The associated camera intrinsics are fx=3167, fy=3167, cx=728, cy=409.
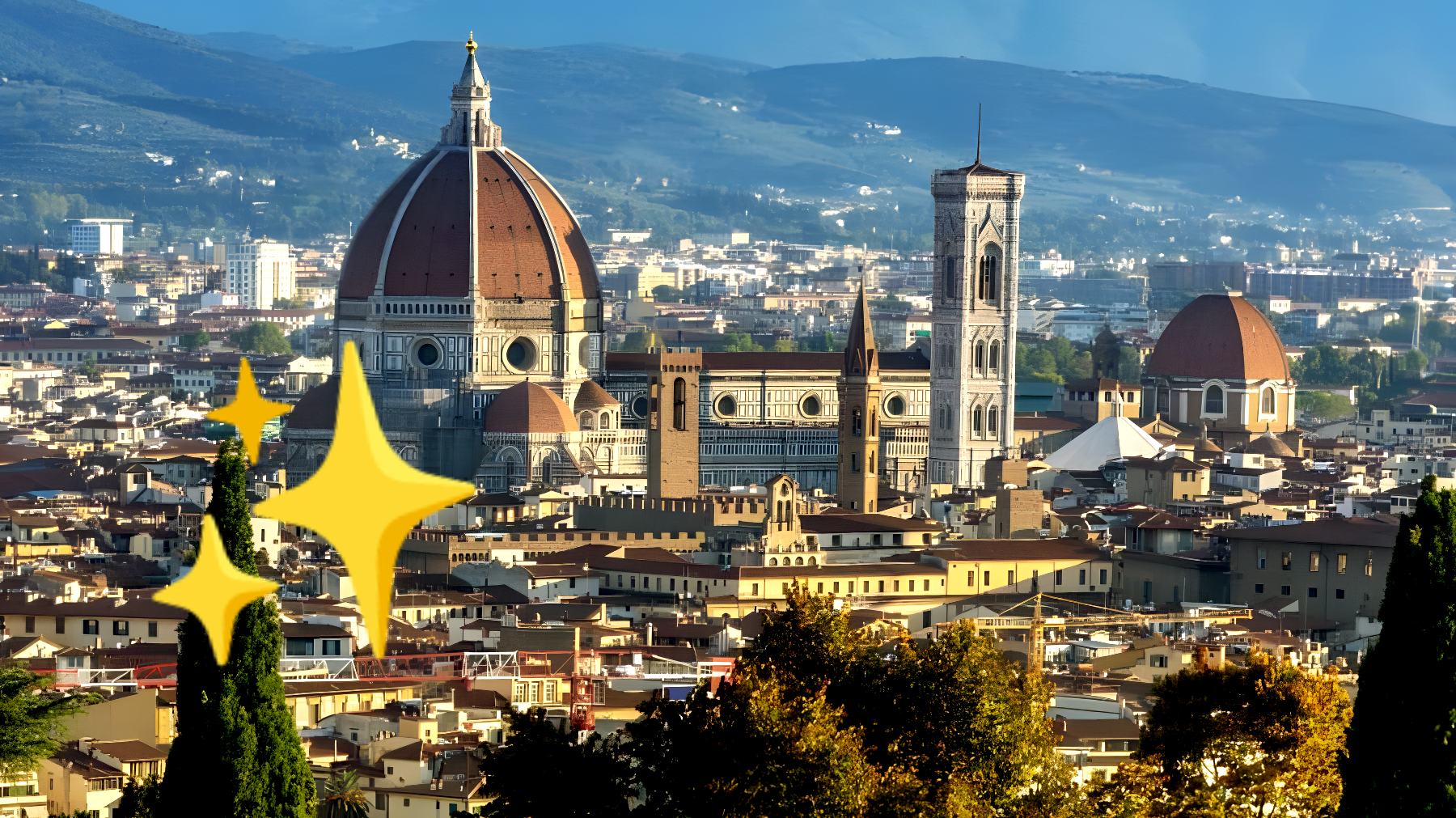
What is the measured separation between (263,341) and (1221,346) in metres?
66.5

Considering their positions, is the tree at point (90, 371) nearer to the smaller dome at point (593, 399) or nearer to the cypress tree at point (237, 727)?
the smaller dome at point (593, 399)

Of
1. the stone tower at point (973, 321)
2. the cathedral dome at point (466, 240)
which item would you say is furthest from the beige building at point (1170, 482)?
the cathedral dome at point (466, 240)

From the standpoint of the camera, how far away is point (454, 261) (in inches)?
3408

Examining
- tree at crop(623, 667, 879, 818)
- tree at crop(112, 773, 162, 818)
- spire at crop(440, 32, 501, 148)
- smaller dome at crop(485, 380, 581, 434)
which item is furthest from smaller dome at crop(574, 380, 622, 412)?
tree at crop(623, 667, 879, 818)

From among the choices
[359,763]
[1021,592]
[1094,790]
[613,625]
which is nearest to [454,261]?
[1021,592]

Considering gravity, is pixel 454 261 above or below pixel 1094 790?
above

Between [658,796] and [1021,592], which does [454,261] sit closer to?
[1021,592]

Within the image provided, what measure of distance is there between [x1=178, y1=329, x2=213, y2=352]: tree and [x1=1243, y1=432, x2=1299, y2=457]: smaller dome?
74.4 meters

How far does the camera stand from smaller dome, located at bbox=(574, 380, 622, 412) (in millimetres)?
84438

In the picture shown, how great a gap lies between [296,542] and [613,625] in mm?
14338

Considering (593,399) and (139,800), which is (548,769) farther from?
(593,399)

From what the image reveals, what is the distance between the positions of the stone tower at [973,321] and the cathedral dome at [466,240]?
1063cm

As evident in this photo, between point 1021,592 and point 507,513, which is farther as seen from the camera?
point 507,513

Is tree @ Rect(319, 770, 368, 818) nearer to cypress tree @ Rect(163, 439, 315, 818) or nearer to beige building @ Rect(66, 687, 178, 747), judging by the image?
beige building @ Rect(66, 687, 178, 747)
